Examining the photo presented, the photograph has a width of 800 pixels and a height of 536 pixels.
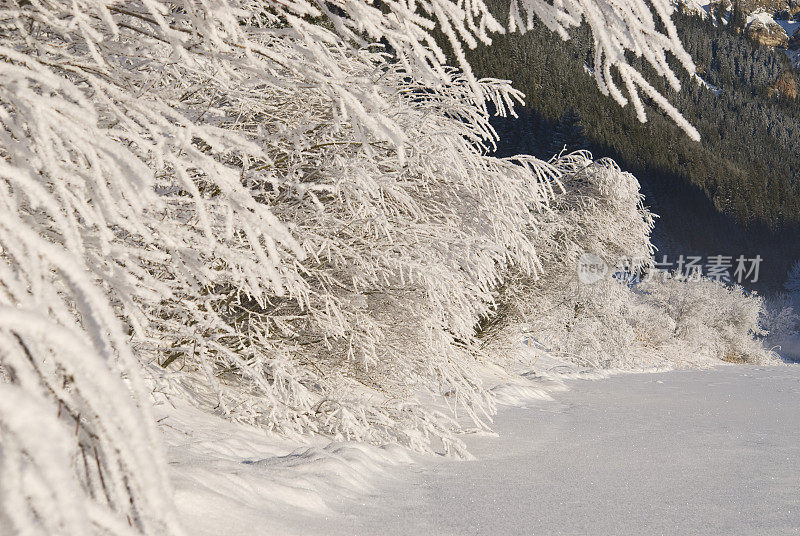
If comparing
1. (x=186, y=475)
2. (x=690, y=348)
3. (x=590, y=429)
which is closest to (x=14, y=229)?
(x=186, y=475)

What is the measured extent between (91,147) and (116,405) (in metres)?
0.84

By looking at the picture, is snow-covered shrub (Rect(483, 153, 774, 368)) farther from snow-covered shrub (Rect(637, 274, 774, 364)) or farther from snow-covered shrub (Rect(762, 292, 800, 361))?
snow-covered shrub (Rect(762, 292, 800, 361))

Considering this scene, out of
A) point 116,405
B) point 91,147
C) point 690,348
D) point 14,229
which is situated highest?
point 91,147

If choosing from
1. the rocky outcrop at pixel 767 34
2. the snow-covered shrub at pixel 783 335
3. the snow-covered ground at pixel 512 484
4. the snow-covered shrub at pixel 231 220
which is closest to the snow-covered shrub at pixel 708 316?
the snow-covered shrub at pixel 783 335

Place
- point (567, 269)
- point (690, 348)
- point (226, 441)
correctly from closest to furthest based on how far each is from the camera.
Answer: point (226, 441)
point (567, 269)
point (690, 348)

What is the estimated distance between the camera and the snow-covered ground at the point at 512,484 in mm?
2299

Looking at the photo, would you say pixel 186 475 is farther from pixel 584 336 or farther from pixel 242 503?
pixel 584 336

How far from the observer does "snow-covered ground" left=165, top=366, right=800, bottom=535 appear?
230cm

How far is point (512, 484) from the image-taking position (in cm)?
321

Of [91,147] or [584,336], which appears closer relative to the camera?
[91,147]

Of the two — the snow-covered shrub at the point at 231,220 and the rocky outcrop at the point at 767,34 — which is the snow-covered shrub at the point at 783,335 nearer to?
the snow-covered shrub at the point at 231,220

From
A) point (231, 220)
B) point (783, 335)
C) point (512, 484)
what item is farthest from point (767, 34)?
point (231, 220)

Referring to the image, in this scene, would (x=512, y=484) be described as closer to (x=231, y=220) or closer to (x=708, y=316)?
(x=231, y=220)

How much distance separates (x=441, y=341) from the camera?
15.6ft
